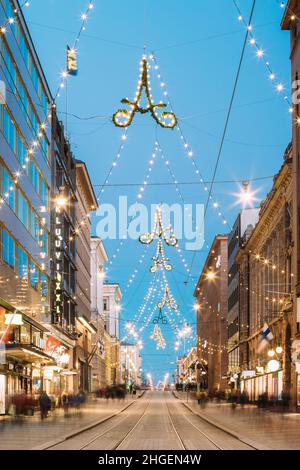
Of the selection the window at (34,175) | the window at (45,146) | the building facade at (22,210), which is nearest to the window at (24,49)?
the building facade at (22,210)

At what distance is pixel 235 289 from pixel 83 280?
1971cm

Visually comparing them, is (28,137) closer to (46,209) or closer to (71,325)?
(46,209)

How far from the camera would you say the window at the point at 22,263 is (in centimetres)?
4628

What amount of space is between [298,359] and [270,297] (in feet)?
64.3

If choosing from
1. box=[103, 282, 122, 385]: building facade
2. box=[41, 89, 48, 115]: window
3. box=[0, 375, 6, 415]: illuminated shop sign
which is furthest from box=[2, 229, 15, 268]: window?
box=[103, 282, 122, 385]: building facade

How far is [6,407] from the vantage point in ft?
141

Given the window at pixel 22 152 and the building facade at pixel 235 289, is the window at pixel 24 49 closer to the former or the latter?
the window at pixel 22 152

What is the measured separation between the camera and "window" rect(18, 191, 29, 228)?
4647 centimetres

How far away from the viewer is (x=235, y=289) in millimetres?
104188

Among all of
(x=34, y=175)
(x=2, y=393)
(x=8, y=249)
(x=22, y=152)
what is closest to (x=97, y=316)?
(x=34, y=175)

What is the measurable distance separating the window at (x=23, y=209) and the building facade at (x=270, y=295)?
16.9m

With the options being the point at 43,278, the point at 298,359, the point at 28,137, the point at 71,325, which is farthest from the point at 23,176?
the point at 71,325

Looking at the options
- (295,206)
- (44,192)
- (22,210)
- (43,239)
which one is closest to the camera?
(22,210)

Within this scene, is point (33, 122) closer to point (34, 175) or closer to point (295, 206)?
point (34, 175)
